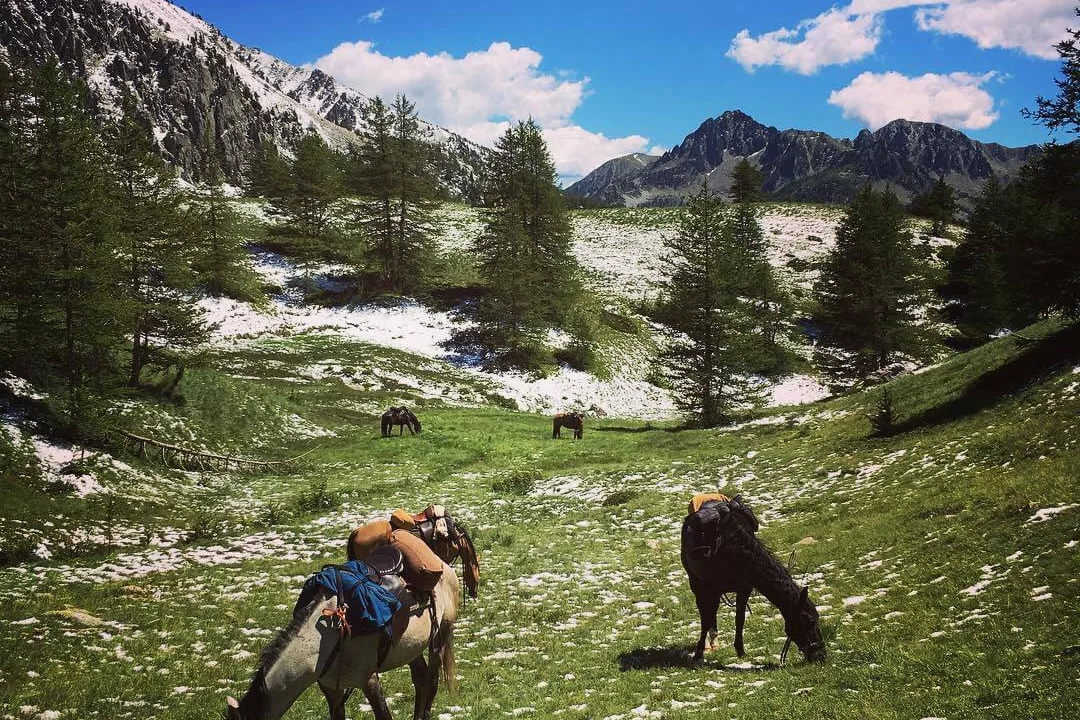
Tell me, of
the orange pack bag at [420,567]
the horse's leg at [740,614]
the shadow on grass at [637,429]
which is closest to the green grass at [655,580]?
the horse's leg at [740,614]

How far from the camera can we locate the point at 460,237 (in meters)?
82.9

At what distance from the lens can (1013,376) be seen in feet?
66.1

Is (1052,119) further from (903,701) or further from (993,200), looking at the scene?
(993,200)

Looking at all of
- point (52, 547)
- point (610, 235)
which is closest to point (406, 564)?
point (52, 547)

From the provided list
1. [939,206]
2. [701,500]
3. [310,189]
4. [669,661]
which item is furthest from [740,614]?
[939,206]

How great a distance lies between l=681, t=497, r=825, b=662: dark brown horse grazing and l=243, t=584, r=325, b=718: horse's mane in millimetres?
5800

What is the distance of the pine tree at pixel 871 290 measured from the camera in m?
46.4

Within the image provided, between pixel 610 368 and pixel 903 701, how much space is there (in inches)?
1889

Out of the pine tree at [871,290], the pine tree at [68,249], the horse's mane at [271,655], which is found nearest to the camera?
the horse's mane at [271,655]

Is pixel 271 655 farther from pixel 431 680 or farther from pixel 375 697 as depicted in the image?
pixel 431 680

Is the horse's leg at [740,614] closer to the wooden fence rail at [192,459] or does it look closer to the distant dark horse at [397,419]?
the wooden fence rail at [192,459]

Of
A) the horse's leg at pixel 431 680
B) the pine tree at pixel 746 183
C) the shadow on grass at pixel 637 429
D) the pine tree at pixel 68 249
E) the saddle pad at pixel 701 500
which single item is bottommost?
the shadow on grass at pixel 637 429

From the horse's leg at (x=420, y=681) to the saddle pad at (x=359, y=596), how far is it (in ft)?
4.40

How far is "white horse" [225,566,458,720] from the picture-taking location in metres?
5.45
